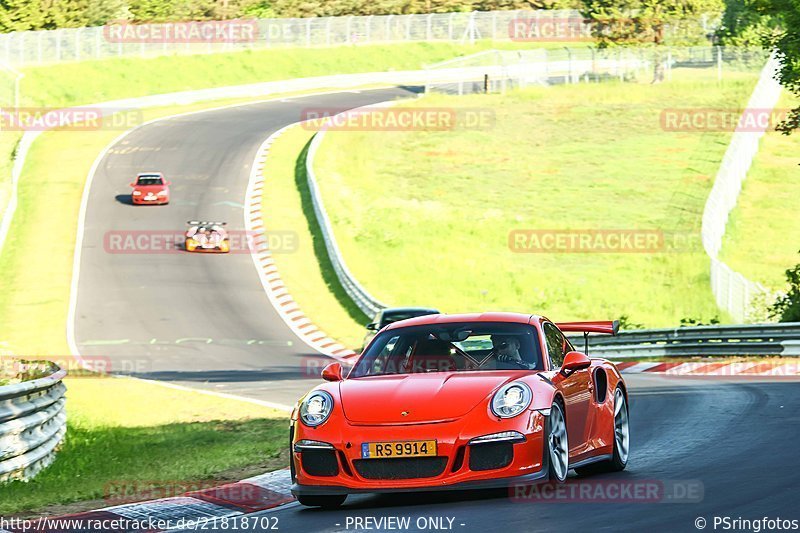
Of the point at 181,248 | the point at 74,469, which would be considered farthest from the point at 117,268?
the point at 74,469

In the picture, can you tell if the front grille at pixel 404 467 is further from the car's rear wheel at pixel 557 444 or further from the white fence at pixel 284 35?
the white fence at pixel 284 35

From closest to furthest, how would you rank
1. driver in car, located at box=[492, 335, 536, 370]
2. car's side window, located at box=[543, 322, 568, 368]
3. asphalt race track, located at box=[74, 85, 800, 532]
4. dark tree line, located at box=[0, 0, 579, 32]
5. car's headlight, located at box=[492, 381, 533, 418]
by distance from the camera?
asphalt race track, located at box=[74, 85, 800, 532] < car's headlight, located at box=[492, 381, 533, 418] < driver in car, located at box=[492, 335, 536, 370] < car's side window, located at box=[543, 322, 568, 368] < dark tree line, located at box=[0, 0, 579, 32]

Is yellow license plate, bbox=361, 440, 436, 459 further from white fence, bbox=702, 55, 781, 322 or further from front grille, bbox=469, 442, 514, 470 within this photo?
white fence, bbox=702, 55, 781, 322

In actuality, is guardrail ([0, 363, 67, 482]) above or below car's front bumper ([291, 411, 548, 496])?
below

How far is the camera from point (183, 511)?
395 inches

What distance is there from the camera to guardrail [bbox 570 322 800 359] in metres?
25.9

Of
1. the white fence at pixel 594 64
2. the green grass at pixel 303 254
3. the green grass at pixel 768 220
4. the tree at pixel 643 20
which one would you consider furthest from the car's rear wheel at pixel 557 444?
the tree at pixel 643 20

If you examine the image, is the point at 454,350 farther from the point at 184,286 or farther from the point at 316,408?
the point at 184,286

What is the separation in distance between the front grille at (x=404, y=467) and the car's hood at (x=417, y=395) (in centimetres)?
27

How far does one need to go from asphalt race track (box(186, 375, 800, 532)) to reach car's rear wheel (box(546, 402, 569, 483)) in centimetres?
21

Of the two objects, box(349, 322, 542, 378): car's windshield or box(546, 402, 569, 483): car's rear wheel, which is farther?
box(349, 322, 542, 378): car's windshield

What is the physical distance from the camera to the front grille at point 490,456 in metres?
9.18

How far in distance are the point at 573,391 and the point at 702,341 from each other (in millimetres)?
17924

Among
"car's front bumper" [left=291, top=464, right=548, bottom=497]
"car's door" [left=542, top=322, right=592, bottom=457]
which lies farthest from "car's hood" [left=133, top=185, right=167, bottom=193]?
"car's front bumper" [left=291, top=464, right=548, bottom=497]
